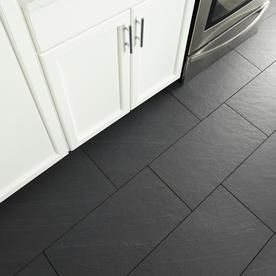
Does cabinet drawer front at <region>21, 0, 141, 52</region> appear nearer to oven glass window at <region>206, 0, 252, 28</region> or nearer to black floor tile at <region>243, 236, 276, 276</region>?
oven glass window at <region>206, 0, 252, 28</region>

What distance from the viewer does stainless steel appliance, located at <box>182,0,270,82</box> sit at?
1323 millimetres

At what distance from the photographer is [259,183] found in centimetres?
140

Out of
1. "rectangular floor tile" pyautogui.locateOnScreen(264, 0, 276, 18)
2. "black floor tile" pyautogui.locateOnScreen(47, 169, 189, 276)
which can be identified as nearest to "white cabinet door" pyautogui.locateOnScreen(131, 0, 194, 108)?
"black floor tile" pyautogui.locateOnScreen(47, 169, 189, 276)

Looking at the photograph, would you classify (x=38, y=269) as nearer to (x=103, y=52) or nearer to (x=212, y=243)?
(x=212, y=243)

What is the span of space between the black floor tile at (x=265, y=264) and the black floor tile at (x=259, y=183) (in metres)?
0.09

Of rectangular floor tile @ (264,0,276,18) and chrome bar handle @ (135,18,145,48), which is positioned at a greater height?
rectangular floor tile @ (264,0,276,18)

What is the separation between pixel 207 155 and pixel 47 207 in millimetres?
728

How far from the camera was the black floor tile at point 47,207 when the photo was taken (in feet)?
4.07

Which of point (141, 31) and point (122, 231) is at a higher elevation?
point (141, 31)

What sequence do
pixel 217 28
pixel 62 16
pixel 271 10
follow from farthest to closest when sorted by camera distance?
pixel 271 10
pixel 217 28
pixel 62 16

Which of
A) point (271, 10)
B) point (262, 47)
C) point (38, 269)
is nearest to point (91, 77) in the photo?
point (38, 269)

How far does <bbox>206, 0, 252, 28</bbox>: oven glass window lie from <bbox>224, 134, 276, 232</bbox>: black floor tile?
608 mm

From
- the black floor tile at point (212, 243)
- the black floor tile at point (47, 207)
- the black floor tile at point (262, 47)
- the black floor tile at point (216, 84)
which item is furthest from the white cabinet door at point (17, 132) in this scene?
the black floor tile at point (262, 47)

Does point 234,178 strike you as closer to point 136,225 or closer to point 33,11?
point 136,225
